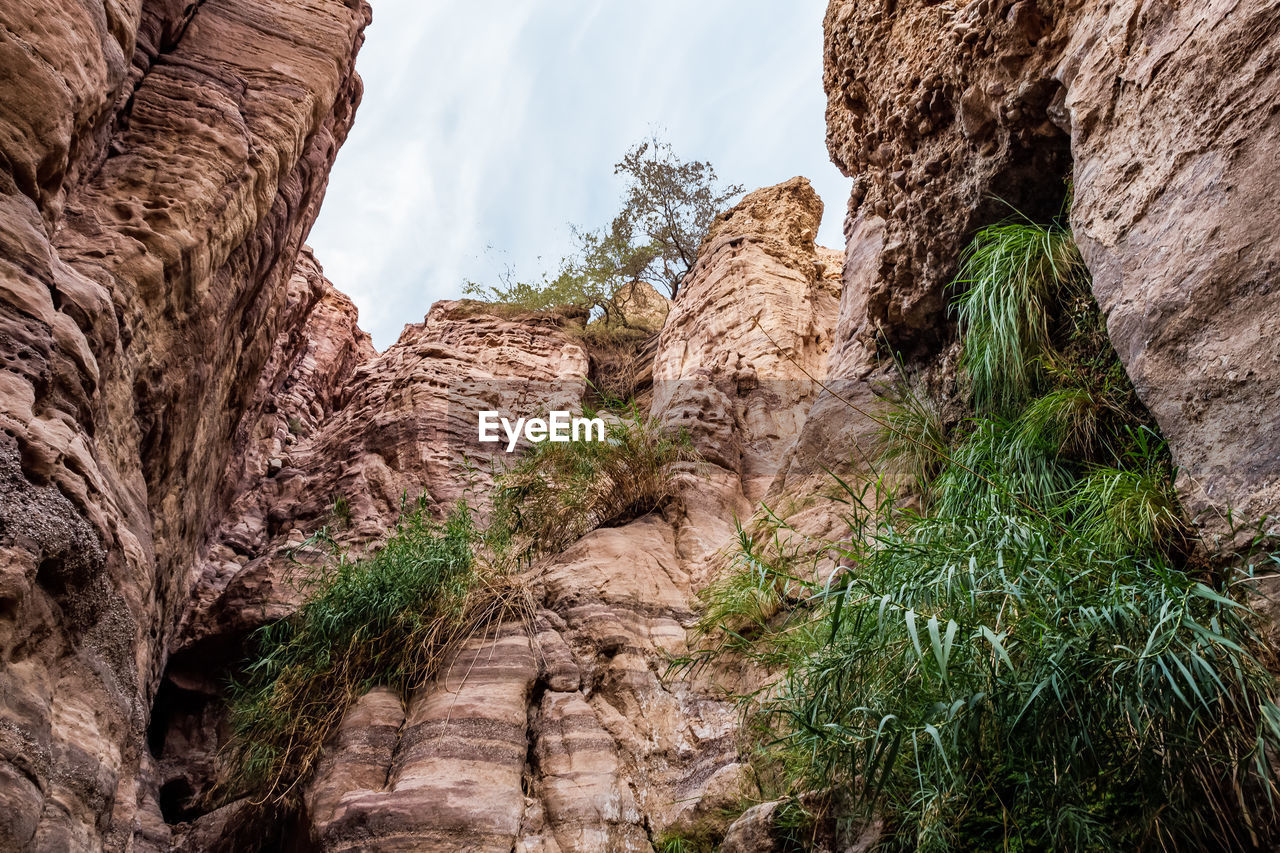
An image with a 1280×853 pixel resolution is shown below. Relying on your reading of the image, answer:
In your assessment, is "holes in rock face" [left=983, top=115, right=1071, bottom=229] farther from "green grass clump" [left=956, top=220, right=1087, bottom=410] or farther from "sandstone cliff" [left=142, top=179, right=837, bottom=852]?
"sandstone cliff" [left=142, top=179, right=837, bottom=852]

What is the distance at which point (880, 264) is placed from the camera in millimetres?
5340

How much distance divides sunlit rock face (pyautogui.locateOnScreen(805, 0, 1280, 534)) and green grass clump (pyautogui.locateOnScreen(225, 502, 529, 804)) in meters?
3.59

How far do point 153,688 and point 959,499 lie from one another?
5.20 meters

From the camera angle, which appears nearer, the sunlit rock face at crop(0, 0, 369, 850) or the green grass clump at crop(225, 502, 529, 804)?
the sunlit rock face at crop(0, 0, 369, 850)

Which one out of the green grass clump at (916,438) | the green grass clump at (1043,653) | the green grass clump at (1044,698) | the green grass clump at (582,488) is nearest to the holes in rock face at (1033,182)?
the green grass clump at (1043,653)

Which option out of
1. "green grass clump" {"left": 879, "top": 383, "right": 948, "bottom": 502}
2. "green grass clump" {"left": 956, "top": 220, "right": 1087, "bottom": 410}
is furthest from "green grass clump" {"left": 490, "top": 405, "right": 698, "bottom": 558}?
"green grass clump" {"left": 956, "top": 220, "right": 1087, "bottom": 410}

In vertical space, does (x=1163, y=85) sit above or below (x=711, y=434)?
below

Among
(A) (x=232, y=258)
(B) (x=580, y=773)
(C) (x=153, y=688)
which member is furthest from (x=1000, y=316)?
(C) (x=153, y=688)

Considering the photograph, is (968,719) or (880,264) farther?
(880,264)

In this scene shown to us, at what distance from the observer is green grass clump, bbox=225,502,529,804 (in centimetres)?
492

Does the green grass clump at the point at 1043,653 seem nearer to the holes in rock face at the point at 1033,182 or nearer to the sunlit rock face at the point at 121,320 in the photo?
the holes in rock face at the point at 1033,182

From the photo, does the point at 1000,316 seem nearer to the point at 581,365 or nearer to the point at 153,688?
the point at 153,688

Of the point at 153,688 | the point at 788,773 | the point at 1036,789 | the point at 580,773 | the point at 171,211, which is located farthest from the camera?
the point at 153,688

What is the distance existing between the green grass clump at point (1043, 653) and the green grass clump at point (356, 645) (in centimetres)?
230
